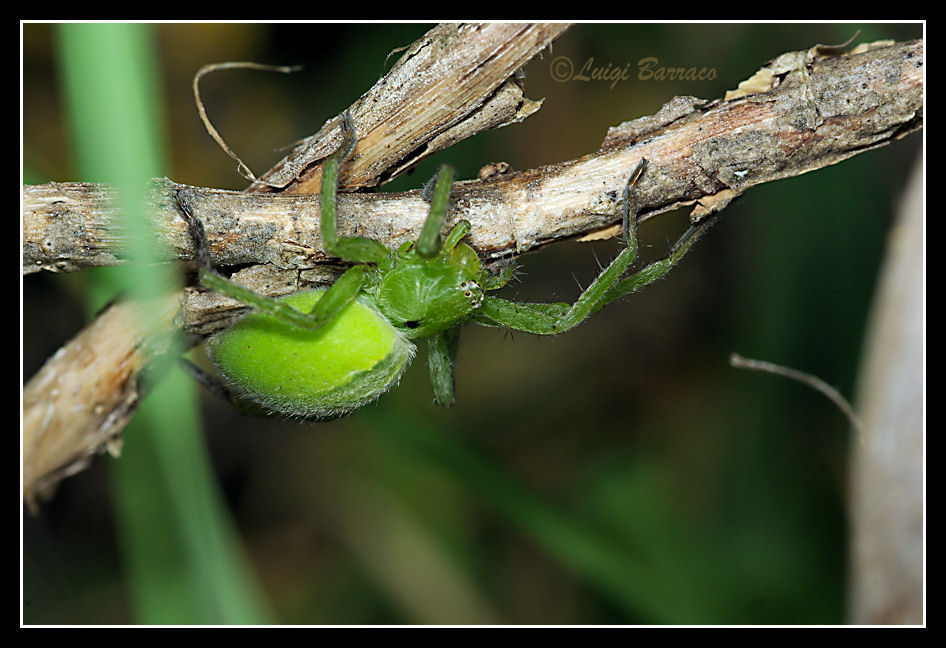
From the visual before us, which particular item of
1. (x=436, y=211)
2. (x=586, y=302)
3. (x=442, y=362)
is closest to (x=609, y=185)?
(x=586, y=302)

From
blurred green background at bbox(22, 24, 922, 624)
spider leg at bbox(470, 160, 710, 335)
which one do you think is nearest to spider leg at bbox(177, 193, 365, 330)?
spider leg at bbox(470, 160, 710, 335)

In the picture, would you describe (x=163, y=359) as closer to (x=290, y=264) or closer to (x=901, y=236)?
(x=290, y=264)

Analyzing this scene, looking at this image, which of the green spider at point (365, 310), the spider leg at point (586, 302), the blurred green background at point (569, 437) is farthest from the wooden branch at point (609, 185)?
the blurred green background at point (569, 437)

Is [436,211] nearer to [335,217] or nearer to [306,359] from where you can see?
[335,217]

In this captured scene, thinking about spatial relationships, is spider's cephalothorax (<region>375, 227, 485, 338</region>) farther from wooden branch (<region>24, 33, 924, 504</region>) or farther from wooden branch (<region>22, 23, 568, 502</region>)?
wooden branch (<region>22, 23, 568, 502</region>)

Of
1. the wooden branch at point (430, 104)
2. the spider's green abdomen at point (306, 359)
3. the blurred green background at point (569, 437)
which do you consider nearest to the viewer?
the wooden branch at point (430, 104)

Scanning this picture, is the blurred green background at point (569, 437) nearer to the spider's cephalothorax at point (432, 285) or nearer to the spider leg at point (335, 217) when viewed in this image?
the spider's cephalothorax at point (432, 285)

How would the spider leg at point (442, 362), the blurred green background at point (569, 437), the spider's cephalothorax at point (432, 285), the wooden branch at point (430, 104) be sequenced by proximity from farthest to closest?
the blurred green background at point (569, 437), the spider leg at point (442, 362), the spider's cephalothorax at point (432, 285), the wooden branch at point (430, 104)
